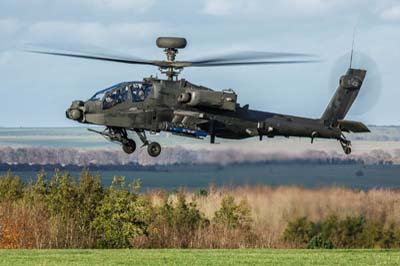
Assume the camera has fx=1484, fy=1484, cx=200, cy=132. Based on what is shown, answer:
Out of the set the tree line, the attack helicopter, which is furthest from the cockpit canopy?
the tree line

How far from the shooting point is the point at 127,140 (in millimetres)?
45594

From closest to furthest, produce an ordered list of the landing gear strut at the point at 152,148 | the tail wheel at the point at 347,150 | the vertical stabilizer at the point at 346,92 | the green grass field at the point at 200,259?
the landing gear strut at the point at 152,148
the tail wheel at the point at 347,150
the vertical stabilizer at the point at 346,92
the green grass field at the point at 200,259

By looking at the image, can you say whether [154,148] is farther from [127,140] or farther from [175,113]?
[175,113]

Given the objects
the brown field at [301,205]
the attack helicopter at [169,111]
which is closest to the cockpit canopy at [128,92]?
the attack helicopter at [169,111]

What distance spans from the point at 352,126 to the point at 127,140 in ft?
24.9

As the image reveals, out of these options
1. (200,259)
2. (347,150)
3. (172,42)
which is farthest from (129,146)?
(200,259)

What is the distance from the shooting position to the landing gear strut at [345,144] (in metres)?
47.4

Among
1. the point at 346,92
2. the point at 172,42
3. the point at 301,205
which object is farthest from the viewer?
the point at 301,205

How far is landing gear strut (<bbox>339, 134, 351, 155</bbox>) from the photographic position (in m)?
47.4

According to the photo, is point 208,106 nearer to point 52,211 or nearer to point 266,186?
point 266,186

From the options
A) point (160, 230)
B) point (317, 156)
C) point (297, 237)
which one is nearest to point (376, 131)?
point (297, 237)

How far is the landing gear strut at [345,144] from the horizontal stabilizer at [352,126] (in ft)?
1.05

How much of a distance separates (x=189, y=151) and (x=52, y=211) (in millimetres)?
35134

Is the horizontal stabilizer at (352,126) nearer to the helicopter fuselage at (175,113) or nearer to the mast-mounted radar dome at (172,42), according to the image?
the helicopter fuselage at (175,113)
